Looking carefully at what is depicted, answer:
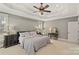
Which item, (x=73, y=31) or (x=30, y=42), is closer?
(x=30, y=42)

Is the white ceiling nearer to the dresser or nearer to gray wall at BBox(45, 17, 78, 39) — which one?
gray wall at BBox(45, 17, 78, 39)

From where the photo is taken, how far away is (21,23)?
1.74 metres

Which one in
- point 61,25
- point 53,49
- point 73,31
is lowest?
point 53,49

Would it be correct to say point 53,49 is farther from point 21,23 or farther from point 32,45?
point 21,23

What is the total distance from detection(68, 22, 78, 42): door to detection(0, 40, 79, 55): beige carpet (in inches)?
4.8

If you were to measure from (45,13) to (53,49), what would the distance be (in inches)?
30.2

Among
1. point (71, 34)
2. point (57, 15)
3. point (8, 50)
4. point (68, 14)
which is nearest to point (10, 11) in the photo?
point (8, 50)

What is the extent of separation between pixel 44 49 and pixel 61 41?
0.40 m

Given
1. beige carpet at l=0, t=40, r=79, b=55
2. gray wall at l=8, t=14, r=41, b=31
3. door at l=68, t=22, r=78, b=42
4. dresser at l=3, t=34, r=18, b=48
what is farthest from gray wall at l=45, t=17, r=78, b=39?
dresser at l=3, t=34, r=18, b=48

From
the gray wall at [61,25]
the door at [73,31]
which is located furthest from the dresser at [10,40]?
the door at [73,31]

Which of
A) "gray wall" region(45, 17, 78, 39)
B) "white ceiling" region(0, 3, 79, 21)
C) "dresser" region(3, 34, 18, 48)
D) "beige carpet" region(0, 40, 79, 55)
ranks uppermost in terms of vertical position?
"white ceiling" region(0, 3, 79, 21)

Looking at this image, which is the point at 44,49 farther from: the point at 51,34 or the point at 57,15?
the point at 57,15

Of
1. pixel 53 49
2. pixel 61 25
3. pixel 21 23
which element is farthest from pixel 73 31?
pixel 21 23

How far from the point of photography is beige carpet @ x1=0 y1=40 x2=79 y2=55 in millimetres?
1664
